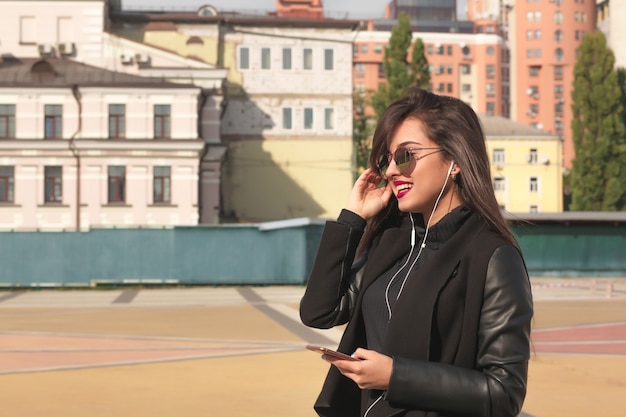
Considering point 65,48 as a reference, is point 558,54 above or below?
above

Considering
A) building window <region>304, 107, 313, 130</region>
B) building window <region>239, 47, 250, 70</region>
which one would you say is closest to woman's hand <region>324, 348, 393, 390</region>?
building window <region>304, 107, 313, 130</region>

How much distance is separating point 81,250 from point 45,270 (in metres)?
1.42

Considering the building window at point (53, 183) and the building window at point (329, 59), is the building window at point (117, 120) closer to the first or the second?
the building window at point (53, 183)

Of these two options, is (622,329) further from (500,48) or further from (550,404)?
(500,48)

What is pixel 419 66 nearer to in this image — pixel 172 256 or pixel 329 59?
pixel 329 59

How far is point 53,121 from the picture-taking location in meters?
56.2

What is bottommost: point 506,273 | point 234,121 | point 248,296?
point 248,296

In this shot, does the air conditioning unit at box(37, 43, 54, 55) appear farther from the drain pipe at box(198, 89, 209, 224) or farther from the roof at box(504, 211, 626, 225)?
the roof at box(504, 211, 626, 225)

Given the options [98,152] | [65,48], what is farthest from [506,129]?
[98,152]

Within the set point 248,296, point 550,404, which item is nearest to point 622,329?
point 550,404

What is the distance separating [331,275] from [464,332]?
78cm

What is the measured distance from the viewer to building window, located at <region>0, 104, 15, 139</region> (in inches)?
2176

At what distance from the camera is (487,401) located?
3.75 m

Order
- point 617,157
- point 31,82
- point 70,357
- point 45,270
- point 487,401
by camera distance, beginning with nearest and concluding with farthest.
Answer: point 487,401 → point 70,357 → point 45,270 → point 31,82 → point 617,157
